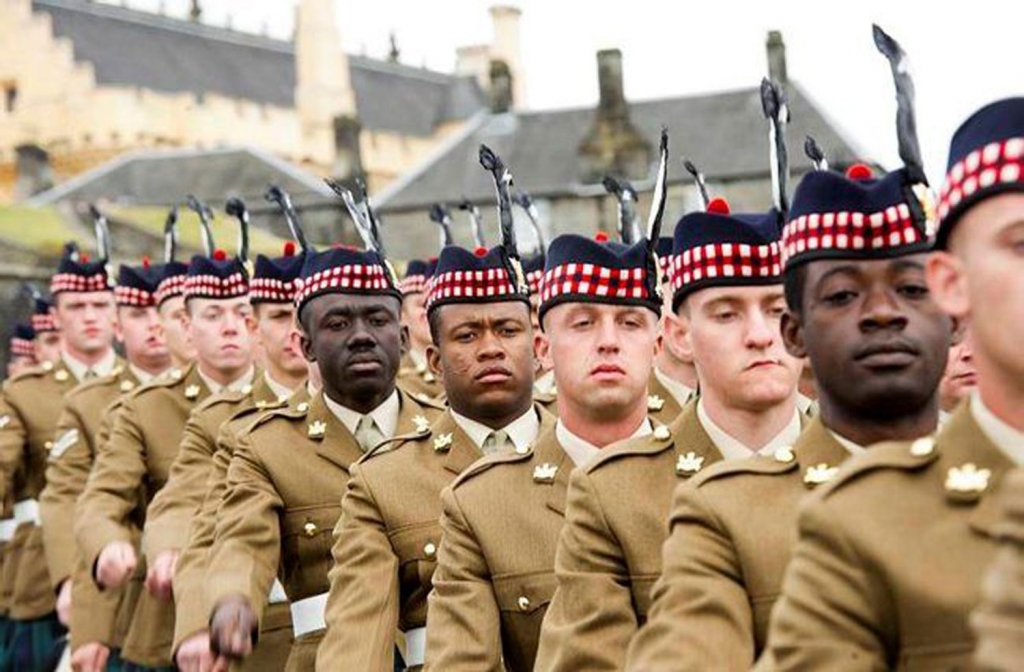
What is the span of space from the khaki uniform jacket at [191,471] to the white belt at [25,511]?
3853 millimetres

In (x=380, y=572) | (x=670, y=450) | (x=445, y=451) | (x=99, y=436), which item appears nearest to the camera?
(x=670, y=450)

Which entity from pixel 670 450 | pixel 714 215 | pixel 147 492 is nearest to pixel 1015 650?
pixel 670 450

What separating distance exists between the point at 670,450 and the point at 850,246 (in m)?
1.14

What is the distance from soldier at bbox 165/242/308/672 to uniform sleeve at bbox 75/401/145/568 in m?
0.30

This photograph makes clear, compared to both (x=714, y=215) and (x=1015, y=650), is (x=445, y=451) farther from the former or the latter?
(x=1015, y=650)

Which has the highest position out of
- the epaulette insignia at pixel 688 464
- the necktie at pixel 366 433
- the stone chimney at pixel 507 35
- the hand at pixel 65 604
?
the stone chimney at pixel 507 35

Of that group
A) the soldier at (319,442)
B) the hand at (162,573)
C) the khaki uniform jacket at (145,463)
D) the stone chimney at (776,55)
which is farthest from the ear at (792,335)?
the stone chimney at (776,55)

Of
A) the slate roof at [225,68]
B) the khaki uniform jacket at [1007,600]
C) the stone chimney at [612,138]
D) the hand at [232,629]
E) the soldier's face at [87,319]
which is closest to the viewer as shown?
the khaki uniform jacket at [1007,600]

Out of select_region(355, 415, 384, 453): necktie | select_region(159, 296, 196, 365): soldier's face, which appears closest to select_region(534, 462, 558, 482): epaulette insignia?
select_region(355, 415, 384, 453): necktie

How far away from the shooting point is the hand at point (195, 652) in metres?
7.46

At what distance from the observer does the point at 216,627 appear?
7.03 m

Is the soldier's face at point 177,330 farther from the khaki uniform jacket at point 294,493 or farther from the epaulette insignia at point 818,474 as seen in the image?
the epaulette insignia at point 818,474

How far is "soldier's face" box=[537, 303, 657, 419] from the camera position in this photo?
611 centimetres

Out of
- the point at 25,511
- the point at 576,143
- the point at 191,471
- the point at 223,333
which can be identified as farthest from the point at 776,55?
the point at 191,471
